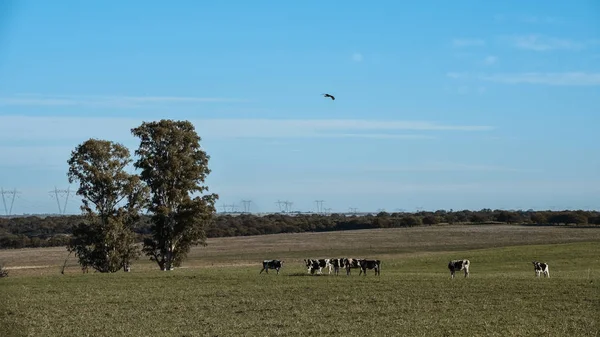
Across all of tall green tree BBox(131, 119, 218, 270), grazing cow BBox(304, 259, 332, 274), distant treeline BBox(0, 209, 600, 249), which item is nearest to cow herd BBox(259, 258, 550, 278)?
grazing cow BBox(304, 259, 332, 274)

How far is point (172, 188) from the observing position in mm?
61125

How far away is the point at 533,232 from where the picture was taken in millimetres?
107000

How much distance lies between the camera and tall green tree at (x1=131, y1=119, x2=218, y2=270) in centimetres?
6088

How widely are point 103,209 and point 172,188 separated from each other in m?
6.01

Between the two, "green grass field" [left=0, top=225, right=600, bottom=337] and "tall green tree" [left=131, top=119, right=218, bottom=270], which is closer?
"green grass field" [left=0, top=225, right=600, bottom=337]

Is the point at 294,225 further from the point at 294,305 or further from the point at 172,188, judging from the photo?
the point at 294,305

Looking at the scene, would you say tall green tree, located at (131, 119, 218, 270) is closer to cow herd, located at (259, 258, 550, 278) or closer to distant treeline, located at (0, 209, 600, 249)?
cow herd, located at (259, 258, 550, 278)

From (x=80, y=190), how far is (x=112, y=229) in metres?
4.49

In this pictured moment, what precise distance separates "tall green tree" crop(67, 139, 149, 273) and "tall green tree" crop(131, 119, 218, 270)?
1.48m

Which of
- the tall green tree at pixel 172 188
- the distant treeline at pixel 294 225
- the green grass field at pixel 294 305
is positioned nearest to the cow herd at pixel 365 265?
the green grass field at pixel 294 305

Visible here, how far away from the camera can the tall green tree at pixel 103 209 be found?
58688mm

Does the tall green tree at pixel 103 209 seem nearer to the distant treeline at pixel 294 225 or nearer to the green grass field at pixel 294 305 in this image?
the green grass field at pixel 294 305

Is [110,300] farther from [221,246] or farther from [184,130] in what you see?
[221,246]

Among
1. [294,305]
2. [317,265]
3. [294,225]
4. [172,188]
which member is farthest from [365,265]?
[294,225]
